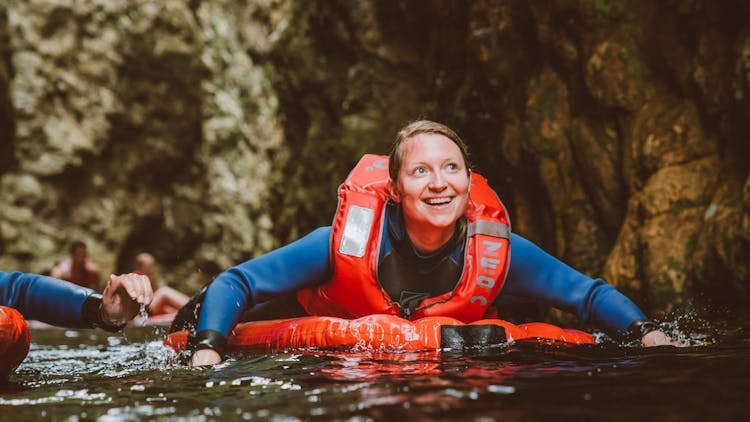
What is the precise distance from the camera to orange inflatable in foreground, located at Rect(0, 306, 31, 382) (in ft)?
7.12

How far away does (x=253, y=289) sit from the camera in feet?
9.53

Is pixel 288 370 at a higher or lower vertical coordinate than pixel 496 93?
lower

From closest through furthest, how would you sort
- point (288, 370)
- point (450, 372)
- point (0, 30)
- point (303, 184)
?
1. point (450, 372)
2. point (288, 370)
3. point (303, 184)
4. point (0, 30)

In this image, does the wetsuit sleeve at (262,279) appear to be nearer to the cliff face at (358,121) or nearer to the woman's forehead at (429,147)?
the woman's forehead at (429,147)

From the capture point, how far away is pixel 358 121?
29.5ft

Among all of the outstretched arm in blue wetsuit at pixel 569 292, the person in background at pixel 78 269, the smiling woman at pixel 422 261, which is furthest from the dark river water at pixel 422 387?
the person in background at pixel 78 269

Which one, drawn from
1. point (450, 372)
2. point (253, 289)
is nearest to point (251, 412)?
point (450, 372)

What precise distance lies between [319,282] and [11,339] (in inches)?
53.7

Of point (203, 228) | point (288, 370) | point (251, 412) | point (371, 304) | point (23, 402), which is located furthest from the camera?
point (203, 228)

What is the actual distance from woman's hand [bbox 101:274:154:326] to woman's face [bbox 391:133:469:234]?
1.18 m

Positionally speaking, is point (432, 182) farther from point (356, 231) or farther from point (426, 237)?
point (356, 231)

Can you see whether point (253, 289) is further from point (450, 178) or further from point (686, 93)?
point (686, 93)

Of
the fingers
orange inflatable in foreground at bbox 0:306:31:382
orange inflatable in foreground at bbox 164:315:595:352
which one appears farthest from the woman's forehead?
orange inflatable in foreground at bbox 0:306:31:382

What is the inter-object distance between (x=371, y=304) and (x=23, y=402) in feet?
5.18
